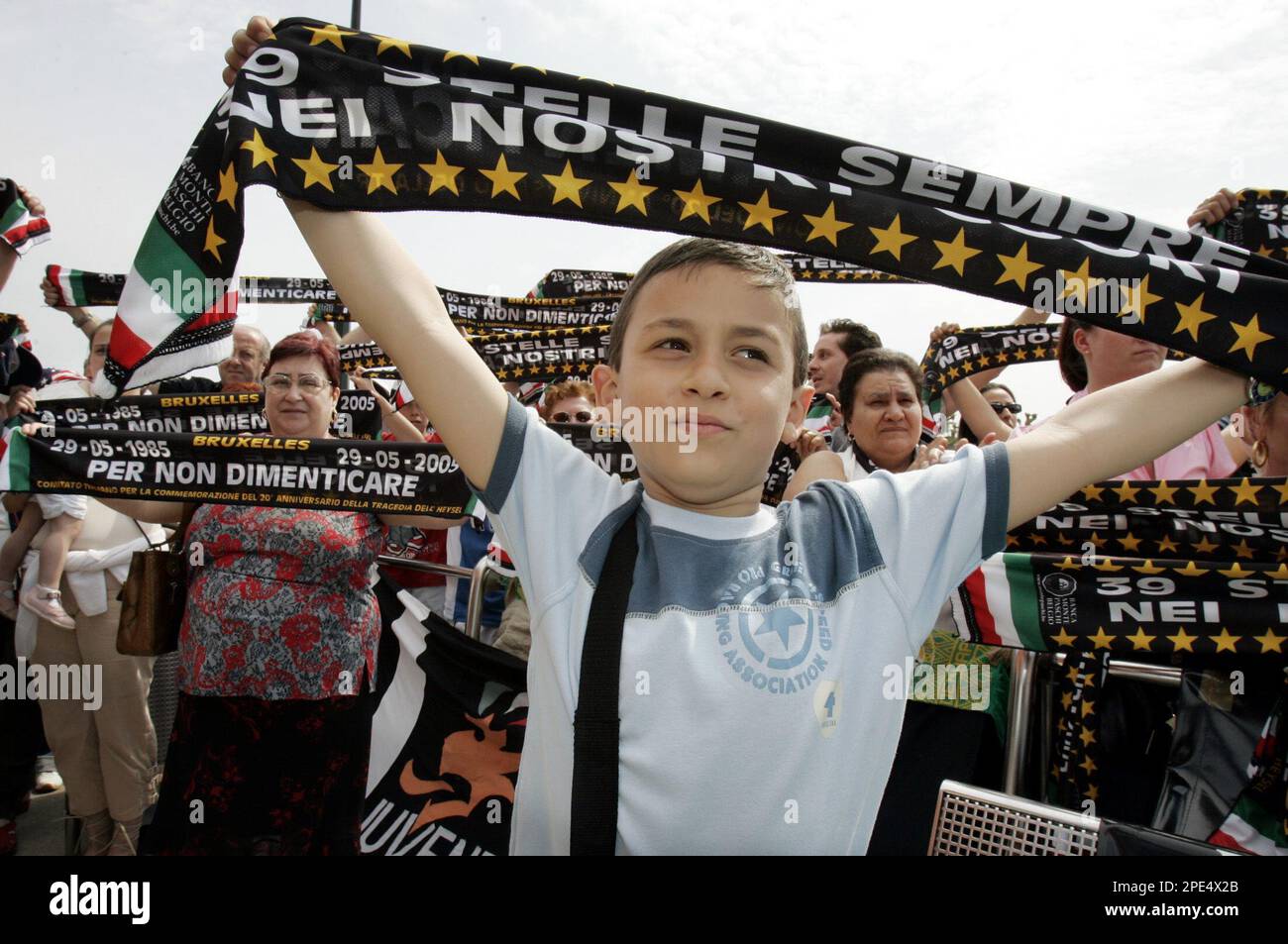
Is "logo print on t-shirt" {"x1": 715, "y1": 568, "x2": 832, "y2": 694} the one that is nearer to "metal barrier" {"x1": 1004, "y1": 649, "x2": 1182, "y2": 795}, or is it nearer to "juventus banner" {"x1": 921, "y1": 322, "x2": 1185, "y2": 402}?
"metal barrier" {"x1": 1004, "y1": 649, "x2": 1182, "y2": 795}

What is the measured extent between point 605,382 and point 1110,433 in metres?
0.94

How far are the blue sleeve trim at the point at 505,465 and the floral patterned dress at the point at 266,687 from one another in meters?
2.08

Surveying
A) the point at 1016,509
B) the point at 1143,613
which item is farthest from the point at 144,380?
the point at 1143,613

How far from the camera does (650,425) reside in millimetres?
1441

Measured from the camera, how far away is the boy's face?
142 cm

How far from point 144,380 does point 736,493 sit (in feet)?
4.31

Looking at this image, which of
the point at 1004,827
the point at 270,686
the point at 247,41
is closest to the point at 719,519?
the point at 1004,827

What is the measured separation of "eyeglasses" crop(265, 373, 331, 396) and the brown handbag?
0.78 metres

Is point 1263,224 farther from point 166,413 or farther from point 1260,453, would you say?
point 166,413

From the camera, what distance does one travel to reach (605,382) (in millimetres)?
1706

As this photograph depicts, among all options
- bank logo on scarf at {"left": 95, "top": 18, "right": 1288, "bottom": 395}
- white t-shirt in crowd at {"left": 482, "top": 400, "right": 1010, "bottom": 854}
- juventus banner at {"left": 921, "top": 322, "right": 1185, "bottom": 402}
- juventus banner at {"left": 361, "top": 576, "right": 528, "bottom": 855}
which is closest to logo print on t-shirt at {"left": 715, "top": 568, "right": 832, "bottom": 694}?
white t-shirt in crowd at {"left": 482, "top": 400, "right": 1010, "bottom": 854}

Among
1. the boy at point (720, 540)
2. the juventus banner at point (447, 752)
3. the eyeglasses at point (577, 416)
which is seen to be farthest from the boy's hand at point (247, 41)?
the eyeglasses at point (577, 416)

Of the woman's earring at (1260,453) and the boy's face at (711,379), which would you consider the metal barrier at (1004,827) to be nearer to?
the boy's face at (711,379)

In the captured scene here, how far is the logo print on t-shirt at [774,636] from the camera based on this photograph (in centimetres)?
129
